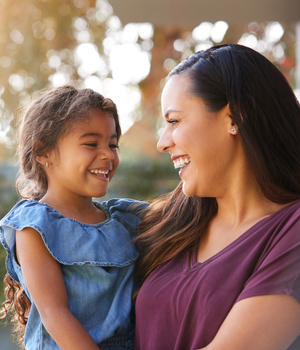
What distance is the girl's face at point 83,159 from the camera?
1.67m

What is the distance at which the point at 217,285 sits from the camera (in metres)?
1.23

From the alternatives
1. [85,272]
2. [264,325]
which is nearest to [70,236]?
[85,272]

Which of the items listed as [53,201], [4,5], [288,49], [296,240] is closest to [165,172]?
[288,49]

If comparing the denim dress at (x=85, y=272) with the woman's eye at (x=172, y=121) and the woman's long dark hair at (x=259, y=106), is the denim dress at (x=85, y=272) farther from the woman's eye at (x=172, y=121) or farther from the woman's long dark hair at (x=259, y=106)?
the woman's eye at (x=172, y=121)

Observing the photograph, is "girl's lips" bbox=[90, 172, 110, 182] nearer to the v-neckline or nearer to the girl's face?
the girl's face

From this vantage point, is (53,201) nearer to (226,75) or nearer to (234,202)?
(234,202)

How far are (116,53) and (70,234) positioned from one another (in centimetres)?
508

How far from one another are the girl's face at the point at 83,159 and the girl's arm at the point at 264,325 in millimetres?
822

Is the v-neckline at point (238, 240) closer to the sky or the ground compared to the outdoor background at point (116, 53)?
closer to the ground

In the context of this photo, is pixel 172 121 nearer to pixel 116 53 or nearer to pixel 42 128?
pixel 42 128

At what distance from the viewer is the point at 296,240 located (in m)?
1.13

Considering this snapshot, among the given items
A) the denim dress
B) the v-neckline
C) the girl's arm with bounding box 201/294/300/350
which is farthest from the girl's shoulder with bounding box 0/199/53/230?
the girl's arm with bounding box 201/294/300/350

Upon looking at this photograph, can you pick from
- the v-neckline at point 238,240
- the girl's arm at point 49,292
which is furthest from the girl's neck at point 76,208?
the v-neckline at point 238,240

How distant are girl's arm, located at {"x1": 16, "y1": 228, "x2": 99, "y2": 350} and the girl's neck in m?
0.23
